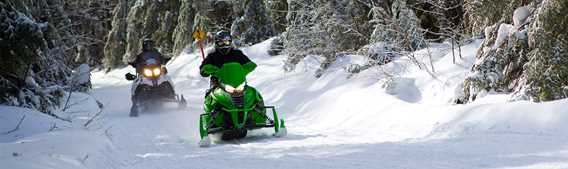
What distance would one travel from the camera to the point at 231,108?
27.5ft

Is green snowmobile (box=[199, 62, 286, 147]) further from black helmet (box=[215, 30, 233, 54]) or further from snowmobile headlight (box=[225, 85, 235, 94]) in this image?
black helmet (box=[215, 30, 233, 54])

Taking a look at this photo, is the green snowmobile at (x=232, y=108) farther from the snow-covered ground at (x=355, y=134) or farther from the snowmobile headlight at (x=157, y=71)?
the snowmobile headlight at (x=157, y=71)

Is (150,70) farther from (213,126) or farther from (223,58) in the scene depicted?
(213,126)

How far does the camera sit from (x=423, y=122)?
8.16 metres

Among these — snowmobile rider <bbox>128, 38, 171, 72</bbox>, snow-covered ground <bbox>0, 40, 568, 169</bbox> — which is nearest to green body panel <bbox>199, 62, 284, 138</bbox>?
snow-covered ground <bbox>0, 40, 568, 169</bbox>

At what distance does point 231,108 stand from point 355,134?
1.57 m

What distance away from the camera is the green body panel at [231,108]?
838 cm

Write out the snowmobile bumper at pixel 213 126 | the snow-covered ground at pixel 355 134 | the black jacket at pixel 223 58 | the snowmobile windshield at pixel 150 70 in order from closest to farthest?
the snow-covered ground at pixel 355 134 < the snowmobile bumper at pixel 213 126 < the black jacket at pixel 223 58 < the snowmobile windshield at pixel 150 70

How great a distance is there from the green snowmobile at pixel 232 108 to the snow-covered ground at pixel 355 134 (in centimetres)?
19

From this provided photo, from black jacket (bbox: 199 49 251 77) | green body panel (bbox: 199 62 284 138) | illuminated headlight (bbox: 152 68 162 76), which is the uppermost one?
black jacket (bbox: 199 49 251 77)

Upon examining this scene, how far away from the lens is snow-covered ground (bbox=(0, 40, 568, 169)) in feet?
19.4

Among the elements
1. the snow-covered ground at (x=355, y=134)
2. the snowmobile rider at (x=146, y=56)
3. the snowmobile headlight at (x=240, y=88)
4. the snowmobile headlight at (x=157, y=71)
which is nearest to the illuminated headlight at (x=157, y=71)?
the snowmobile headlight at (x=157, y=71)

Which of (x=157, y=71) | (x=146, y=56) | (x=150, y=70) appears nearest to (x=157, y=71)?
(x=157, y=71)

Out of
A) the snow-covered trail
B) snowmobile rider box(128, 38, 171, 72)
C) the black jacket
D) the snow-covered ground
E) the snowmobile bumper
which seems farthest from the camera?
snowmobile rider box(128, 38, 171, 72)
